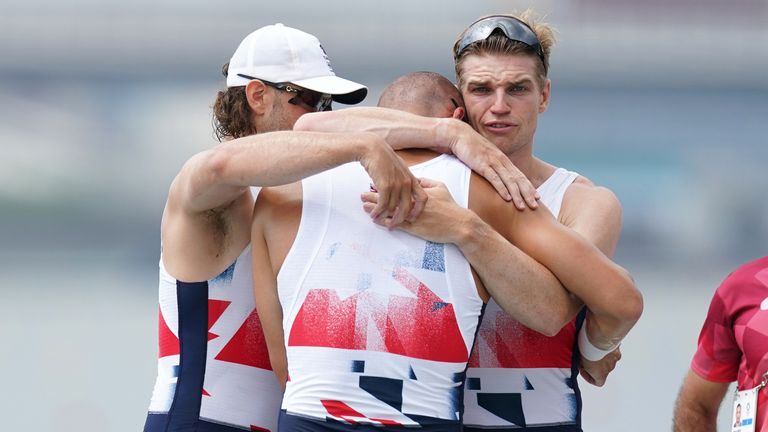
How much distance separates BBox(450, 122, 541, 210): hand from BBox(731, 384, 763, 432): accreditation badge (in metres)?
0.87

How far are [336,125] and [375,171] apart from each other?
0.32 metres

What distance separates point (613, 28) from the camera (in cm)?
782

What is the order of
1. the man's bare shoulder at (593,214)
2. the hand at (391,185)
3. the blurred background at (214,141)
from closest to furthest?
Answer: the hand at (391,185)
the man's bare shoulder at (593,214)
the blurred background at (214,141)

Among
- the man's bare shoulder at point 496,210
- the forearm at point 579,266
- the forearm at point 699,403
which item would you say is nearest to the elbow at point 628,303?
the forearm at point 579,266

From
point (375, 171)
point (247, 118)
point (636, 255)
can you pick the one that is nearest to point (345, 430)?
point (375, 171)

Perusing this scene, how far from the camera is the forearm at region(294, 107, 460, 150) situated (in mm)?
2338

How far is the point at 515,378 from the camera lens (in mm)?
2732

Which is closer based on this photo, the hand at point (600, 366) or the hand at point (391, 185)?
the hand at point (391, 185)

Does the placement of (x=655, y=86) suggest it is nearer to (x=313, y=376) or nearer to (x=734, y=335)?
(x=734, y=335)

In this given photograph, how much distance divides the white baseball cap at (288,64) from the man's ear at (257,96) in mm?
21

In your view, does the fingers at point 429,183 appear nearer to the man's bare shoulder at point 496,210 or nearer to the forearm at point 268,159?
the man's bare shoulder at point 496,210

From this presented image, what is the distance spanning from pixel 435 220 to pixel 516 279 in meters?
0.23

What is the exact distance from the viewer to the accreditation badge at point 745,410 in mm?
2727

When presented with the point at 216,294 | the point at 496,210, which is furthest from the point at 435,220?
the point at 216,294
